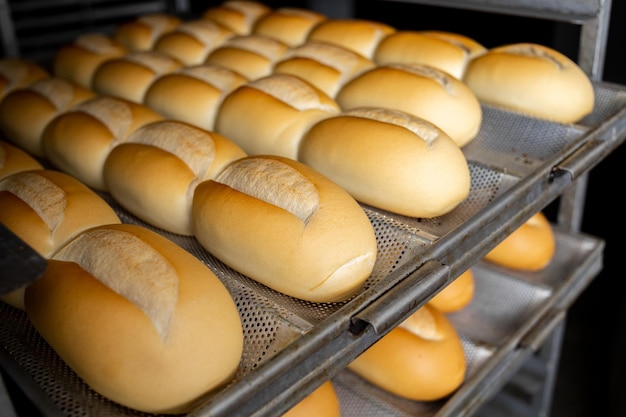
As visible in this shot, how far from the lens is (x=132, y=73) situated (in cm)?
162

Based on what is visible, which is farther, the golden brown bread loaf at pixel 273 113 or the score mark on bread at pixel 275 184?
the golden brown bread loaf at pixel 273 113

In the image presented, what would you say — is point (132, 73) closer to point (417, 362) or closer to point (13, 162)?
point (13, 162)

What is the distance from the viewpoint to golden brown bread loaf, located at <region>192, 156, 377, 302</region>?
Result: 94cm

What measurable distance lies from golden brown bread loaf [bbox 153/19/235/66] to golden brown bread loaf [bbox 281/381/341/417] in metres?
1.10

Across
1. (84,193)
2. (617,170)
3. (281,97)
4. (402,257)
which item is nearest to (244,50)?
(281,97)

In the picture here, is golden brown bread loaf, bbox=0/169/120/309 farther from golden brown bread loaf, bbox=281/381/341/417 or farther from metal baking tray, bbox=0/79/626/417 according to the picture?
golden brown bread loaf, bbox=281/381/341/417

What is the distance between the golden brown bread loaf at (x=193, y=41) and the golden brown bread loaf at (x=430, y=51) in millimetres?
534

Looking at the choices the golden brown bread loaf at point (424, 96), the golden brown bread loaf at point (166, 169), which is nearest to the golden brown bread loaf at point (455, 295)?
the golden brown bread loaf at point (424, 96)

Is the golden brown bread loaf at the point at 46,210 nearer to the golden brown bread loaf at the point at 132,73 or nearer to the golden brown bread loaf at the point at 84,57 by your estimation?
the golden brown bread loaf at the point at 132,73

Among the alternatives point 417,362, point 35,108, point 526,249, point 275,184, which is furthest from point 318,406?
point 35,108

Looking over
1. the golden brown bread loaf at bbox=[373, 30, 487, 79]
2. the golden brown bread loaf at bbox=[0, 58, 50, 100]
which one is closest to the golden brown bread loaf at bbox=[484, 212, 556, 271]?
the golden brown bread loaf at bbox=[373, 30, 487, 79]

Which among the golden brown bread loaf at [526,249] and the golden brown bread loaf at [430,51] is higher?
the golden brown bread loaf at [430,51]

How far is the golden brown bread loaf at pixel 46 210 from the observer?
1.00 meters

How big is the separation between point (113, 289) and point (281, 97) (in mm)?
624
